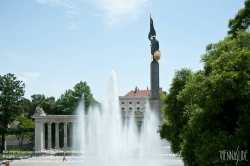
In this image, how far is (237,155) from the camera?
40.4 ft

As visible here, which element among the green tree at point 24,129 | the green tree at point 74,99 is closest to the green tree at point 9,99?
the green tree at point 24,129

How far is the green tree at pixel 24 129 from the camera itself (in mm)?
59188

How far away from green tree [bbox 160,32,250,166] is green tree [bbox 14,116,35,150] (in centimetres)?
4981

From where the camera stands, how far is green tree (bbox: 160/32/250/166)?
40.0ft

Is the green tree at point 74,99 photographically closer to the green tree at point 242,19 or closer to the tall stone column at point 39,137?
the tall stone column at point 39,137

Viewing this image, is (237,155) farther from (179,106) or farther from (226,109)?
(179,106)

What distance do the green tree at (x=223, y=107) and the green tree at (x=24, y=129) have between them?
4981cm

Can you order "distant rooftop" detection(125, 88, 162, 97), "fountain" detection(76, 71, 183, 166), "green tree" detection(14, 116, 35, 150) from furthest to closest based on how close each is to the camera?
"distant rooftop" detection(125, 88, 162, 97) < "green tree" detection(14, 116, 35, 150) < "fountain" detection(76, 71, 183, 166)

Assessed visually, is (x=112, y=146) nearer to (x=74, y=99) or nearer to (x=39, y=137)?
(x=39, y=137)

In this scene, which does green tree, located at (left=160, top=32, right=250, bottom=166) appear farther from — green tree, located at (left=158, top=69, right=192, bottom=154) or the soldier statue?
the soldier statue

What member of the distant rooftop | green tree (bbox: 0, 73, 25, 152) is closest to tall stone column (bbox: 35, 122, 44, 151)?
green tree (bbox: 0, 73, 25, 152)

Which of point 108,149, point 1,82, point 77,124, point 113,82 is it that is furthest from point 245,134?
point 1,82

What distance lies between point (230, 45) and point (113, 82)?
17.3 m

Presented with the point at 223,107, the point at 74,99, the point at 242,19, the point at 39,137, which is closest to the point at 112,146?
the point at 242,19
